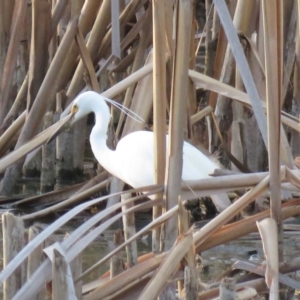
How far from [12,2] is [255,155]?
1.59 m

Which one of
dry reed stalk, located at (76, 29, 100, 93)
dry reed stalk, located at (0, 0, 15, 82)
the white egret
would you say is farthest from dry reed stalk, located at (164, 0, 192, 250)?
dry reed stalk, located at (0, 0, 15, 82)

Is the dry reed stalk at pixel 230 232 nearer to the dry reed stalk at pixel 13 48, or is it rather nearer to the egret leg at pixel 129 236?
the egret leg at pixel 129 236

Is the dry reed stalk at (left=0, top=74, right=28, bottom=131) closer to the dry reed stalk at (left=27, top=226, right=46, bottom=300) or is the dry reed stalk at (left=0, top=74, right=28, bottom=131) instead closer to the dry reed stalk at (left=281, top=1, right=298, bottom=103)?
the dry reed stalk at (left=281, top=1, right=298, bottom=103)

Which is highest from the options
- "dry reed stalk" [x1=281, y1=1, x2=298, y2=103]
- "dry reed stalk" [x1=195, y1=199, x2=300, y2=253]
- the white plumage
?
"dry reed stalk" [x1=281, y1=1, x2=298, y2=103]

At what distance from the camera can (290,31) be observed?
3898 millimetres

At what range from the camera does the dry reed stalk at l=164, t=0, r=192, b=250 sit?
2.03 meters

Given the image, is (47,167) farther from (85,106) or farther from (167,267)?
(167,267)

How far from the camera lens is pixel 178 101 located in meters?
2.09

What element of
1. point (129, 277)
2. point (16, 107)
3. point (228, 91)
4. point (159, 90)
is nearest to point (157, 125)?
point (159, 90)

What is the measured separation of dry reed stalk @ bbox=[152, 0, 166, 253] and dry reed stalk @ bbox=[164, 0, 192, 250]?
0.21 ft

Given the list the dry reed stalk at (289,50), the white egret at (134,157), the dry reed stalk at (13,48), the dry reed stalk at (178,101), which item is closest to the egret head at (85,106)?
the white egret at (134,157)

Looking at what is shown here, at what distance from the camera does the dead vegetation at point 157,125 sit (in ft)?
6.33

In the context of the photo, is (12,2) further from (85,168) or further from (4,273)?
(4,273)

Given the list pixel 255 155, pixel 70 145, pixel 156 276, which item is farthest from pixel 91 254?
pixel 156 276
